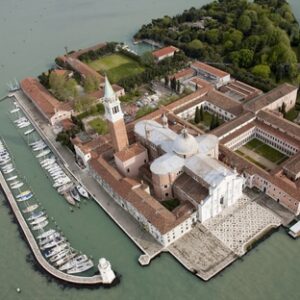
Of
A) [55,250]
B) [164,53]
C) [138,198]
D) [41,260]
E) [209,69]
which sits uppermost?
[164,53]

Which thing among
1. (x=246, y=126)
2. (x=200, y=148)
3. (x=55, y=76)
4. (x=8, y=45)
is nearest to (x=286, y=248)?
(x=200, y=148)

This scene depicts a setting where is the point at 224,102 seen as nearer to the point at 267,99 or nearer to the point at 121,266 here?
the point at 267,99

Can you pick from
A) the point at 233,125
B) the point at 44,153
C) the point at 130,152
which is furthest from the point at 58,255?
the point at 233,125

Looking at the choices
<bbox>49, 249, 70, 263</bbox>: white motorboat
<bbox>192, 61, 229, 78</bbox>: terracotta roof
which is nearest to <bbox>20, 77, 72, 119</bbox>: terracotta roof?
<bbox>192, 61, 229, 78</bbox>: terracotta roof

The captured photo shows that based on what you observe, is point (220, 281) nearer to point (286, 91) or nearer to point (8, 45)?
point (286, 91)

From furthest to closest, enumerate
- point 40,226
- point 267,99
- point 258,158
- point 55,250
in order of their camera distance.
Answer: point 267,99 → point 258,158 → point 40,226 → point 55,250

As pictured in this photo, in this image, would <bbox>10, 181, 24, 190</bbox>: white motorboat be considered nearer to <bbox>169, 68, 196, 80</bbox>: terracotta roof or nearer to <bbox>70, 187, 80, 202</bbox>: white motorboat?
<bbox>70, 187, 80, 202</bbox>: white motorboat

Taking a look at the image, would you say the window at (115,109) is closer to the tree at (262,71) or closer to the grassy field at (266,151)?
the grassy field at (266,151)
